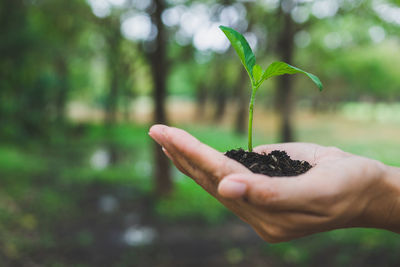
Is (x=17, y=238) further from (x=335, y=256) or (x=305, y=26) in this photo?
(x=305, y=26)

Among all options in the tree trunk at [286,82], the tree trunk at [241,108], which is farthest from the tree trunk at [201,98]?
the tree trunk at [286,82]

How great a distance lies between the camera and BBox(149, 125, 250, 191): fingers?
1.53 m

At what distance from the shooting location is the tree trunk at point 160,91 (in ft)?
24.1

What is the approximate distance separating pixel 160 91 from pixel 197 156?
20.4ft

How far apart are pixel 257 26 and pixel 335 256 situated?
1202cm

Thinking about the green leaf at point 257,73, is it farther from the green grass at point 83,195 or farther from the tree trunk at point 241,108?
the tree trunk at point 241,108

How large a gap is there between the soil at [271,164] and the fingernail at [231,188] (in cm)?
44

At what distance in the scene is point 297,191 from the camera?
1.39m

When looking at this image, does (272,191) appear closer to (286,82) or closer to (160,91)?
(160,91)

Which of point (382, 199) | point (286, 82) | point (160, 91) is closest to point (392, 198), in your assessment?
point (382, 199)

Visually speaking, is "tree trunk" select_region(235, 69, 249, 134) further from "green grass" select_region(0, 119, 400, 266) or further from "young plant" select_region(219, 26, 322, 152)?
"young plant" select_region(219, 26, 322, 152)

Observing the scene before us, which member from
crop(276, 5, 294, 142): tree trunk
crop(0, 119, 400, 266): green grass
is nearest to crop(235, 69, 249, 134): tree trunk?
crop(0, 119, 400, 266): green grass

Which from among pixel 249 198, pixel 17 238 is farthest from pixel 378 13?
pixel 17 238

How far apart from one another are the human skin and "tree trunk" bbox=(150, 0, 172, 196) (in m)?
5.90
